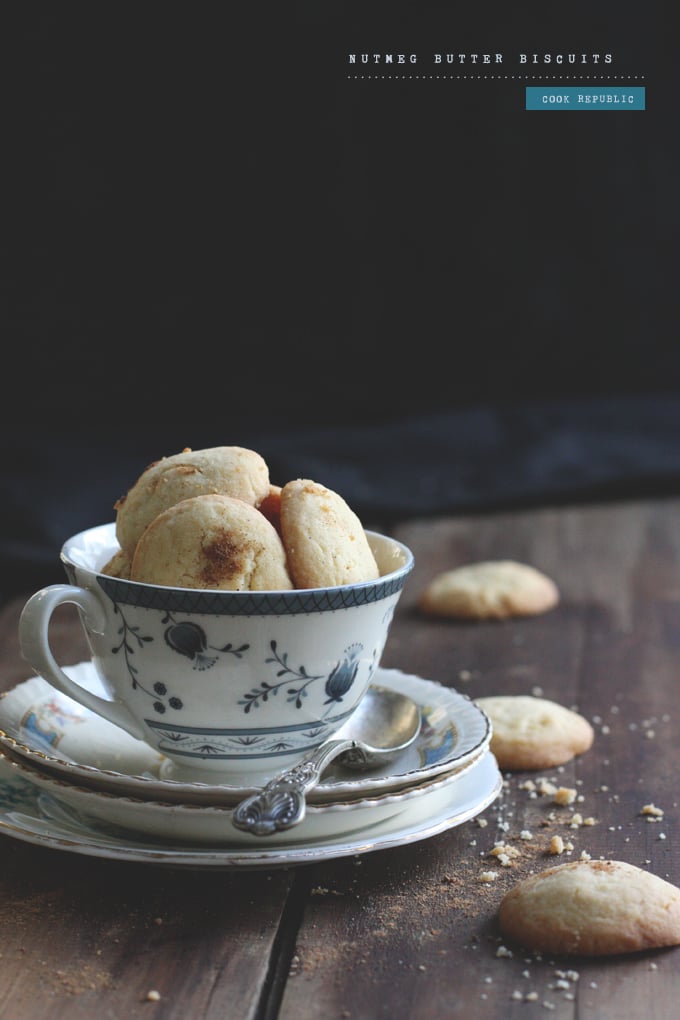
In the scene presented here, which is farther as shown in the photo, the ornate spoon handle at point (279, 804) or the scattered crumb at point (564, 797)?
the scattered crumb at point (564, 797)

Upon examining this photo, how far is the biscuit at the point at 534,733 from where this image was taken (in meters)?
1.41

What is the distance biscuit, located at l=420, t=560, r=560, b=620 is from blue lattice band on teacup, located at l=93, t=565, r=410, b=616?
99cm

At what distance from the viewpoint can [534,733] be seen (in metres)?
1.43

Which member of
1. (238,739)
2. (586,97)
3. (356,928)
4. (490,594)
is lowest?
(490,594)

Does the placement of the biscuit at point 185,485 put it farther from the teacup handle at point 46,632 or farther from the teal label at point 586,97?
the teal label at point 586,97

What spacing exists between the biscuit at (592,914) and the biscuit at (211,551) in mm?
356

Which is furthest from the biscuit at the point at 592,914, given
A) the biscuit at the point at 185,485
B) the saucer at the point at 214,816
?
the biscuit at the point at 185,485

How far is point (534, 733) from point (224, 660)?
1.56 feet

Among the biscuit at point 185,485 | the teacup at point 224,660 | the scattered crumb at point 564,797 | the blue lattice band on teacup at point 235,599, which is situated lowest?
the scattered crumb at point 564,797

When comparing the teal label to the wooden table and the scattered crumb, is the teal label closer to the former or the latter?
the wooden table

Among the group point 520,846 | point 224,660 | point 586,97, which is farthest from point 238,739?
point 586,97

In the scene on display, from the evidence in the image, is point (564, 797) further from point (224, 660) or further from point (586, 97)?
point (586, 97)

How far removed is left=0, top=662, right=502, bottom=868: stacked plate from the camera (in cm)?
106

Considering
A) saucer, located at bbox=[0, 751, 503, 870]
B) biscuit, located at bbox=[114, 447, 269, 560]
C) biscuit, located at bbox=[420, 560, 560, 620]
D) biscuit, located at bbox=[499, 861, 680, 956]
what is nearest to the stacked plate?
saucer, located at bbox=[0, 751, 503, 870]
